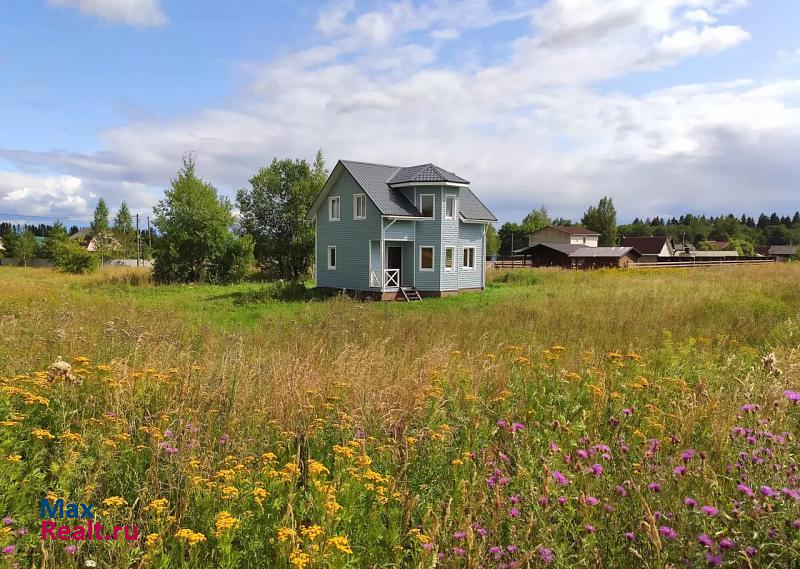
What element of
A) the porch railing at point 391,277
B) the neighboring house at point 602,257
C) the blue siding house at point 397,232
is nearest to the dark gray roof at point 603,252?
the neighboring house at point 602,257

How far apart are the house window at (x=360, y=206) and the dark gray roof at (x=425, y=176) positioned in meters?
1.80

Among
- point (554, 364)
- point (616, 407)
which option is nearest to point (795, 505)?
point (616, 407)

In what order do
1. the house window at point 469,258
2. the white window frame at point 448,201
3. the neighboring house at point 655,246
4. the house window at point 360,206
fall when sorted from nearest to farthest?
the house window at point 360,206
the white window frame at point 448,201
the house window at point 469,258
the neighboring house at point 655,246

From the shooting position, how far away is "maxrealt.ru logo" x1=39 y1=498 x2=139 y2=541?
2.65 metres

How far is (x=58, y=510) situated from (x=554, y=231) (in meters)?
90.8

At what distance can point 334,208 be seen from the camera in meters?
28.3

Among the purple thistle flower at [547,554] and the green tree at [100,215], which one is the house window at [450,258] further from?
the green tree at [100,215]

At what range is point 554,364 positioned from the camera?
539cm

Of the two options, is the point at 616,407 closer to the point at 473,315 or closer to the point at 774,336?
the point at 774,336

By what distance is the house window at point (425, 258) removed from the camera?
26.5 m

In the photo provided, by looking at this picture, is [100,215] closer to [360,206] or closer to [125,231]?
[125,231]

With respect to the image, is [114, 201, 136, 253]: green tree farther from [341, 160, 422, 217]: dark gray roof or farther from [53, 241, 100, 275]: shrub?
[341, 160, 422, 217]: dark gray roof

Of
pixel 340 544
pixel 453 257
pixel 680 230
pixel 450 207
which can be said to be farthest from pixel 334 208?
pixel 680 230

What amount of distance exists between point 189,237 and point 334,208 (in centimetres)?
1091
